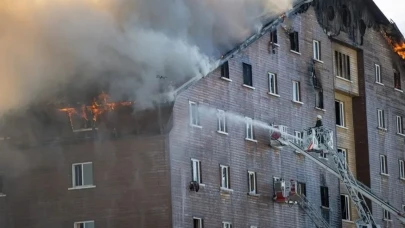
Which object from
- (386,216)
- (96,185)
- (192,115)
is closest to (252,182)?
(192,115)

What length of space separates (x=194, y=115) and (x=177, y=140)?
194 centimetres

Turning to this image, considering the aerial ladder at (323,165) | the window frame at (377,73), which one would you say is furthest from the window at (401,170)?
the aerial ladder at (323,165)

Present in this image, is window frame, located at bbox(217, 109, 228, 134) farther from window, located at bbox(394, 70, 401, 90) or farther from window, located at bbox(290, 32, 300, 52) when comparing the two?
window, located at bbox(394, 70, 401, 90)

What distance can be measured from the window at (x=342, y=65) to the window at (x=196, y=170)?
16089 mm

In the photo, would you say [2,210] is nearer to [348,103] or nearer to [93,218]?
[93,218]

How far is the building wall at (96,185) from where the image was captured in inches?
1972

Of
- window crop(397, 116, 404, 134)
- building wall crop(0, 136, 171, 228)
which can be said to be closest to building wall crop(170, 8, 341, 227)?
building wall crop(0, 136, 171, 228)

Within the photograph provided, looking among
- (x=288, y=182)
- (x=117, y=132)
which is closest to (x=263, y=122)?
(x=288, y=182)

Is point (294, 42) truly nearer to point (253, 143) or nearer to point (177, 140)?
point (253, 143)

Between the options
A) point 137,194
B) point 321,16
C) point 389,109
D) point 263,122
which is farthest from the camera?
point 389,109

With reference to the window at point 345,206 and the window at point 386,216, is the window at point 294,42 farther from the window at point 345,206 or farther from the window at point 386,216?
the window at point 386,216

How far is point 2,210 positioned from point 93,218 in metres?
4.39

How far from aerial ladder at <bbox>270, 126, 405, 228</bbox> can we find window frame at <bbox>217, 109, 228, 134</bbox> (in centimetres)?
377

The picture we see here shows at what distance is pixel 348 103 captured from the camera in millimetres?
Answer: 66875
